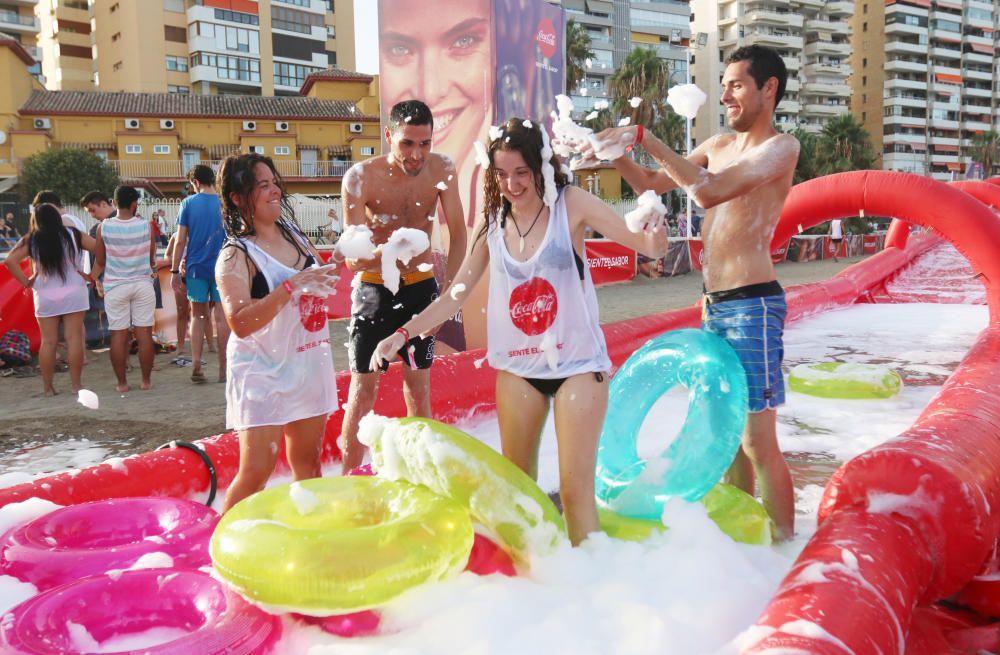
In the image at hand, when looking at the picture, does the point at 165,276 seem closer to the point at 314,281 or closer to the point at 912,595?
the point at 314,281

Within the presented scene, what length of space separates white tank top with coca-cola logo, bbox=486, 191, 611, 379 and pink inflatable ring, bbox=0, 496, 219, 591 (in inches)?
56.4

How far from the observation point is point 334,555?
2414 mm

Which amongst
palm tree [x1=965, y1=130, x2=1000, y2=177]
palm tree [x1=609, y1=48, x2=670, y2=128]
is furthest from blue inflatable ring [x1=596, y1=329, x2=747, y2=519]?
palm tree [x1=965, y1=130, x2=1000, y2=177]

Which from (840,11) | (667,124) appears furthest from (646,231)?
(840,11)

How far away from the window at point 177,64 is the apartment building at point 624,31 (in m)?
28.4

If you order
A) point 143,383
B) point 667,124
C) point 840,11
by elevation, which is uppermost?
point 840,11

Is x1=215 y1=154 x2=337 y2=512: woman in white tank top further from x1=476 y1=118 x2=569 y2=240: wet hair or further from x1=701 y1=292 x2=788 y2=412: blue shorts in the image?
x1=701 y1=292 x2=788 y2=412: blue shorts

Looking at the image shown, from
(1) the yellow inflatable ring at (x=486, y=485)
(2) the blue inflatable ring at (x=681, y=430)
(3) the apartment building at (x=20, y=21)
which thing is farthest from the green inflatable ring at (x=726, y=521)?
(3) the apartment building at (x=20, y=21)

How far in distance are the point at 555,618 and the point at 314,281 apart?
4.73ft

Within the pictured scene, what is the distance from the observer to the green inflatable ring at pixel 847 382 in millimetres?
5938

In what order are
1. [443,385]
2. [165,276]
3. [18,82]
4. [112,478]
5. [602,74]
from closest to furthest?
[112,478] < [443,385] < [165,276] < [18,82] < [602,74]

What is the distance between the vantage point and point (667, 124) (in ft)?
167

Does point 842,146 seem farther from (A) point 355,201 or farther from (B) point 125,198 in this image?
(A) point 355,201

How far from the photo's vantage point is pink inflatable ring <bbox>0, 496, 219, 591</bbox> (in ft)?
9.68
